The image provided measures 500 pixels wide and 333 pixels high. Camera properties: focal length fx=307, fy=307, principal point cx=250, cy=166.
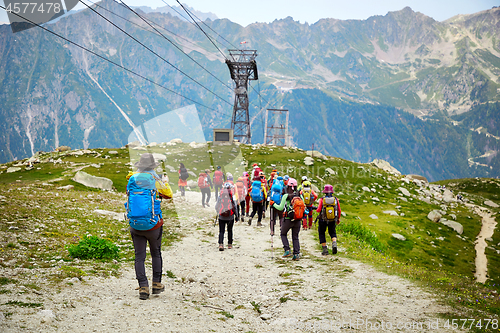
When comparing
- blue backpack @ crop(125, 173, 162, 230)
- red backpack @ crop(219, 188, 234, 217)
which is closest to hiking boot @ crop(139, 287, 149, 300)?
blue backpack @ crop(125, 173, 162, 230)

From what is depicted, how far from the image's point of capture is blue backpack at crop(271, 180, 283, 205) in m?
13.8

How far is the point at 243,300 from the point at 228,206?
5.70 metres

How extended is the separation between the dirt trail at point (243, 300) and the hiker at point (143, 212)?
2.71ft

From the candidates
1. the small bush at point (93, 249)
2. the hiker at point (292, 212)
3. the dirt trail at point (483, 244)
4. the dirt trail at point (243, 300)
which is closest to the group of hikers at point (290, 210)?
the hiker at point (292, 212)

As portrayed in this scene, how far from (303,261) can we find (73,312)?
8847 mm

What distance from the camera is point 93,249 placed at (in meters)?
10.3

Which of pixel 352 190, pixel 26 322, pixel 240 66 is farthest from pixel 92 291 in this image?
pixel 240 66

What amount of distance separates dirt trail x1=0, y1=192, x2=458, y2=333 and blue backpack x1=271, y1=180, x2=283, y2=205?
265 cm

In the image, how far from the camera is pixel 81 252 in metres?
10.0

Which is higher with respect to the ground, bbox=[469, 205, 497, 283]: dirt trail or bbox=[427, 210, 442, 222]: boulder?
bbox=[427, 210, 442, 222]: boulder

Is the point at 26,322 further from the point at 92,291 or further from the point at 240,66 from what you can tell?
the point at 240,66

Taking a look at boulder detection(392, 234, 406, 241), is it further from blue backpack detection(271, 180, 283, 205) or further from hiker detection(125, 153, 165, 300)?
hiker detection(125, 153, 165, 300)

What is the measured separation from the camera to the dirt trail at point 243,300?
626cm

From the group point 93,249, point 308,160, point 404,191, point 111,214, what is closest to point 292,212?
point 93,249
